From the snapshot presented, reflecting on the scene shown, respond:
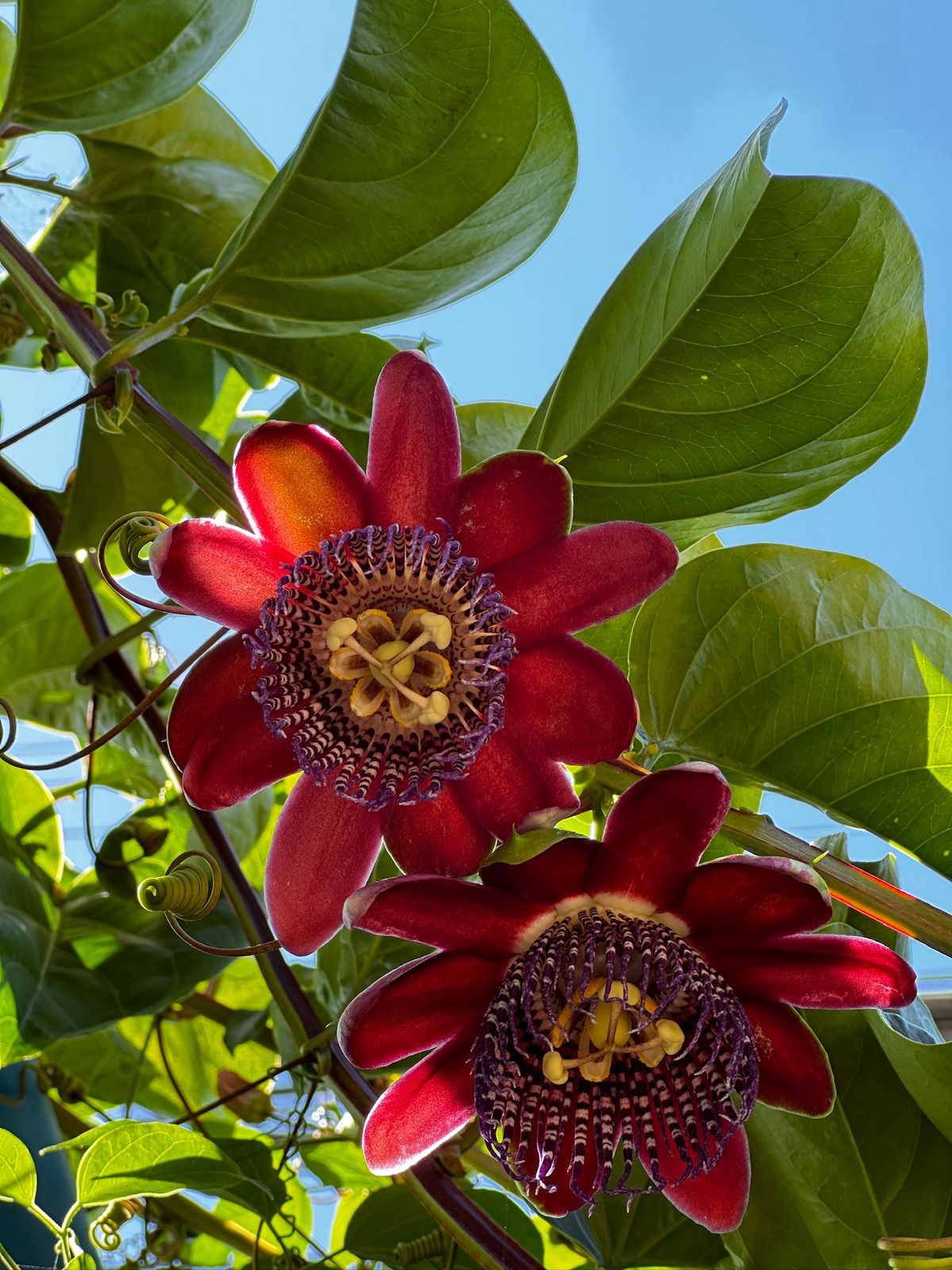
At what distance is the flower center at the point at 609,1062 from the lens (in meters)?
0.59

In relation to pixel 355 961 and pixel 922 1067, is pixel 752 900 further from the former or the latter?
pixel 355 961

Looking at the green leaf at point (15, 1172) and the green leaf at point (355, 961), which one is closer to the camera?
the green leaf at point (15, 1172)

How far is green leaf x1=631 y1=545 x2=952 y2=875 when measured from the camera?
75cm

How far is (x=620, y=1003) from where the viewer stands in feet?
2.04

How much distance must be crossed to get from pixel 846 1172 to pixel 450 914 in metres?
→ 0.37

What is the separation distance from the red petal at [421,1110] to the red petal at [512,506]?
0.81ft

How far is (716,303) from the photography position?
27.2 inches

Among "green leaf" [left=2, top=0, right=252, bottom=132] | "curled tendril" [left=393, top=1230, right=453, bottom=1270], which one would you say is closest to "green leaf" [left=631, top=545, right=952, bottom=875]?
"curled tendril" [left=393, top=1230, right=453, bottom=1270]

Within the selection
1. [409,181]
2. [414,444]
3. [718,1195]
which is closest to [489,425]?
[409,181]

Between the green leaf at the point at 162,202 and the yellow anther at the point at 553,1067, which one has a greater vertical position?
the green leaf at the point at 162,202

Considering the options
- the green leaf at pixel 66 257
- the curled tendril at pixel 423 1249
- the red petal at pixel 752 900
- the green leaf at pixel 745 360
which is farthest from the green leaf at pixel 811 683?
the green leaf at pixel 66 257

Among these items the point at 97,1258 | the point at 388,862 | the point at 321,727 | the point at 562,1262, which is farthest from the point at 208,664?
the point at 562,1262

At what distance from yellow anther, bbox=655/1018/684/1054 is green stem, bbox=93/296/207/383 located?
1.55 feet

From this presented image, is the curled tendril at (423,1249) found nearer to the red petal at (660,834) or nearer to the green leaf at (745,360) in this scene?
the red petal at (660,834)
